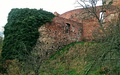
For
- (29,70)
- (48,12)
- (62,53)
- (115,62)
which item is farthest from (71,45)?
(115,62)

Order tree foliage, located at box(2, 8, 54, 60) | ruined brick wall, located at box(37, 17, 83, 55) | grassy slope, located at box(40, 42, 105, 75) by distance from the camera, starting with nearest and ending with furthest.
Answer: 1. grassy slope, located at box(40, 42, 105, 75)
2. tree foliage, located at box(2, 8, 54, 60)
3. ruined brick wall, located at box(37, 17, 83, 55)

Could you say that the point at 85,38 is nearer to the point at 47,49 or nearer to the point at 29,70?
the point at 47,49

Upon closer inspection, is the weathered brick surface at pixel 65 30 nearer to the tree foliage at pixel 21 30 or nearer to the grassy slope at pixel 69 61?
the tree foliage at pixel 21 30

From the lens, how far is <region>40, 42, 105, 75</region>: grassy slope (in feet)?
66.0

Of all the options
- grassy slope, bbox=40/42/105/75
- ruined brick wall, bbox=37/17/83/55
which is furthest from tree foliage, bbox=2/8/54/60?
grassy slope, bbox=40/42/105/75

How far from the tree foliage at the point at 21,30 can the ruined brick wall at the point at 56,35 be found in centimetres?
59

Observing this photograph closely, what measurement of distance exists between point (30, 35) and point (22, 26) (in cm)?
106

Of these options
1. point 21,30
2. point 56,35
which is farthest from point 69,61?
point 21,30

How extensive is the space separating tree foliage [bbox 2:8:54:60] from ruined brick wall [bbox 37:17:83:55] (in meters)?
0.59

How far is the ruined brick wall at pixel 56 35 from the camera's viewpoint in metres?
25.5

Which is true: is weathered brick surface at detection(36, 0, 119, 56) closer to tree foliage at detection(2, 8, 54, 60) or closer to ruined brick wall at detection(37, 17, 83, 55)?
ruined brick wall at detection(37, 17, 83, 55)

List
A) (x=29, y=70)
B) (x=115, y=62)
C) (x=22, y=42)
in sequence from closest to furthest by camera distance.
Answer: (x=115, y=62), (x=29, y=70), (x=22, y=42)

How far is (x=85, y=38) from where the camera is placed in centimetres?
2983

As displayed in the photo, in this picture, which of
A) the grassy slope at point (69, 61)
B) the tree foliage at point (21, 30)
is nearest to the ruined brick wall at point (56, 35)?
the tree foliage at point (21, 30)
